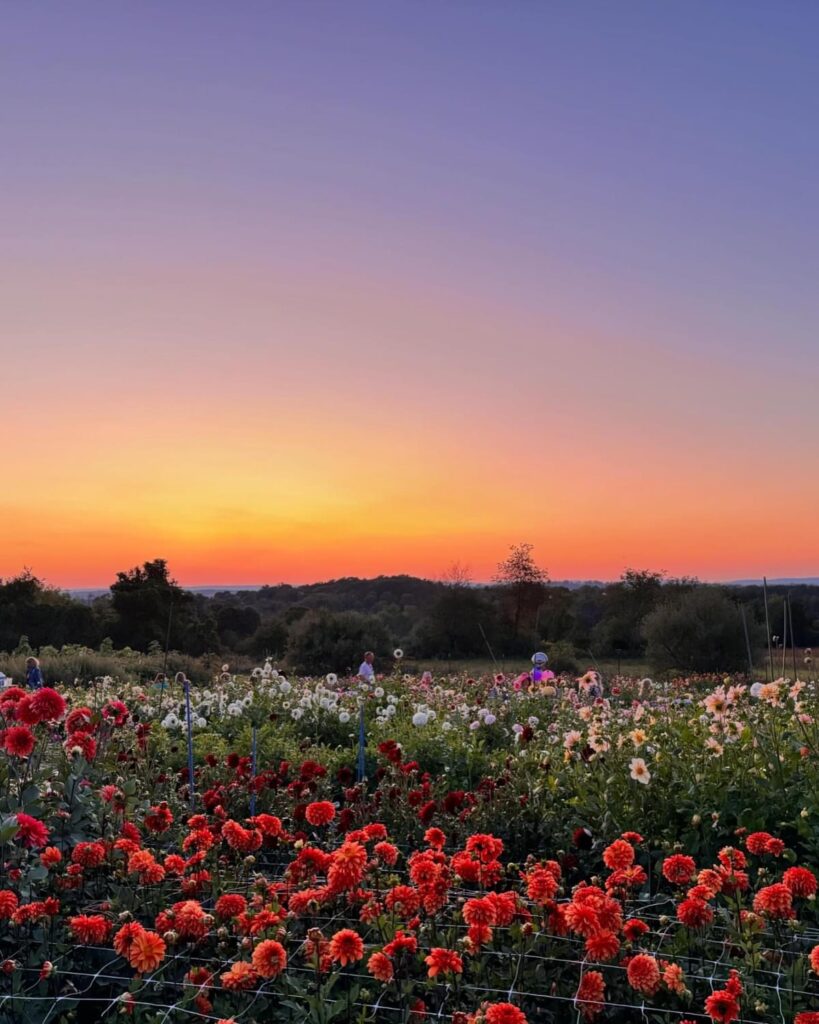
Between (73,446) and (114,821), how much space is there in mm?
9819

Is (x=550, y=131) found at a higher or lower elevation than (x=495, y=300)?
higher

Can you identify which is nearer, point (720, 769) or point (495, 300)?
point (720, 769)

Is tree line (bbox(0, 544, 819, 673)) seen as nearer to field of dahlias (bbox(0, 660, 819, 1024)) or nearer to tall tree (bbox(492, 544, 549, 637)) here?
tall tree (bbox(492, 544, 549, 637))

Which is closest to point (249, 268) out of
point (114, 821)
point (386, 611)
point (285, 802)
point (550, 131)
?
point (550, 131)

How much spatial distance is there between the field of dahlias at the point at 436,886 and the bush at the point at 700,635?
16.2 meters

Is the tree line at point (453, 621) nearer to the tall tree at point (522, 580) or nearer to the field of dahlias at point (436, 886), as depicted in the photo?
the tall tree at point (522, 580)

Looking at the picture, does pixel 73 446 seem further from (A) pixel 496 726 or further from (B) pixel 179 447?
(A) pixel 496 726

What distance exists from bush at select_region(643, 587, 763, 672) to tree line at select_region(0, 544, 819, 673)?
0.08 ft

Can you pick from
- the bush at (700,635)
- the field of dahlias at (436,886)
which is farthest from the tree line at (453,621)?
the field of dahlias at (436,886)

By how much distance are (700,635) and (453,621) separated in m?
9.79

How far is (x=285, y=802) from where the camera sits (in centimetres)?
496

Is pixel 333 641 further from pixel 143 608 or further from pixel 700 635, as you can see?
pixel 700 635

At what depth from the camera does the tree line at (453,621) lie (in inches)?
846

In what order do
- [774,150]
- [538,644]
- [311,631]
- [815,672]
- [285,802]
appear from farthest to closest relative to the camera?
[538,644] → [311,631] → [774,150] → [815,672] → [285,802]
